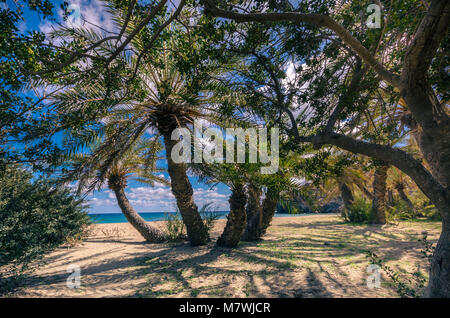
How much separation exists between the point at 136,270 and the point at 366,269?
177 inches

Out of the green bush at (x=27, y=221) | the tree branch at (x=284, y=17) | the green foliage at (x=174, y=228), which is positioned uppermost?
the tree branch at (x=284, y=17)

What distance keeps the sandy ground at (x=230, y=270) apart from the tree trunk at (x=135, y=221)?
1.24m

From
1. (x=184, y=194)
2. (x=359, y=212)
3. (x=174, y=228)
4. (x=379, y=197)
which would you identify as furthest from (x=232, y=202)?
(x=359, y=212)

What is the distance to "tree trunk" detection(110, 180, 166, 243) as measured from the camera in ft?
23.9

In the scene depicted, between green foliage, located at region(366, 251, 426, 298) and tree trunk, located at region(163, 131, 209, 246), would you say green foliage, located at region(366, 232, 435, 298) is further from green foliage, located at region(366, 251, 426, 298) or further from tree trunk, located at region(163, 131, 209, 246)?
tree trunk, located at region(163, 131, 209, 246)

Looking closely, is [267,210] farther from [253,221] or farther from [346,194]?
[346,194]

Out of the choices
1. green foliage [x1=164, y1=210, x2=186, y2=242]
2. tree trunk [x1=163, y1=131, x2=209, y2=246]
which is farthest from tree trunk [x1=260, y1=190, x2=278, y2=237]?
green foliage [x1=164, y1=210, x2=186, y2=242]

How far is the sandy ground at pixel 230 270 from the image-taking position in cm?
306

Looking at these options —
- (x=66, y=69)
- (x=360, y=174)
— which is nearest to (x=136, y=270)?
(x=66, y=69)

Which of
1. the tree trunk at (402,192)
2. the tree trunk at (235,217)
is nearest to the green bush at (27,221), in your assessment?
the tree trunk at (235,217)

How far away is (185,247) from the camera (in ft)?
19.7

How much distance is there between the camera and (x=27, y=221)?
193 inches

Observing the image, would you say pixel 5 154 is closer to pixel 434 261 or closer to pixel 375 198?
pixel 434 261

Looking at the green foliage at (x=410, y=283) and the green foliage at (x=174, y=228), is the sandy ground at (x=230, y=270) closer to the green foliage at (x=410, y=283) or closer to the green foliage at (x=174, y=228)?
the green foliage at (x=410, y=283)
